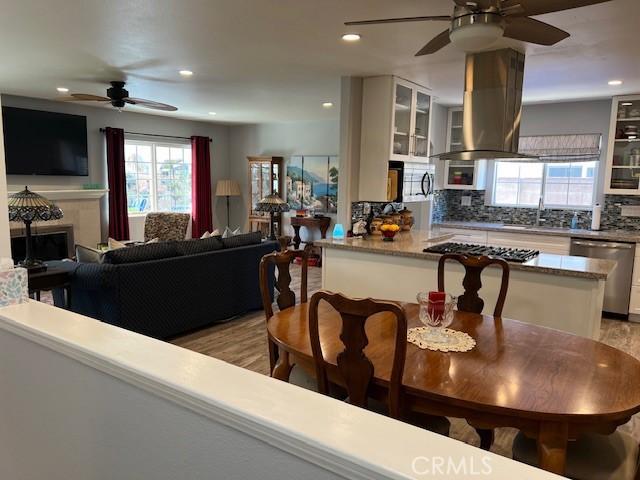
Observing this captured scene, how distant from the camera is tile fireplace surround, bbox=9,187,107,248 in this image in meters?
6.28

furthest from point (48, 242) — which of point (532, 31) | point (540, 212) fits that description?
point (540, 212)

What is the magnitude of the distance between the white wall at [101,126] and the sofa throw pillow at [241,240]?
3.55 meters

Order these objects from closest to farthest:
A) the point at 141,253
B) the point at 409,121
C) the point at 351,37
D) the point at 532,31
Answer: the point at 532,31, the point at 351,37, the point at 141,253, the point at 409,121

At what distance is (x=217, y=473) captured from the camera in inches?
41.0

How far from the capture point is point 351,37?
309 cm

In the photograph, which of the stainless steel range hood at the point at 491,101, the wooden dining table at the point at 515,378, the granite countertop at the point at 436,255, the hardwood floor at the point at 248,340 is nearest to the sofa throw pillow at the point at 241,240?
the hardwood floor at the point at 248,340

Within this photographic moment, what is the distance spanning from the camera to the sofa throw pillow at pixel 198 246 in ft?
13.4

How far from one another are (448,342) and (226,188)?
7290 millimetres

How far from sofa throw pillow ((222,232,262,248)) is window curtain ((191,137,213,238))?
3989 millimetres

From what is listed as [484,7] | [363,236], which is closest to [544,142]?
[363,236]

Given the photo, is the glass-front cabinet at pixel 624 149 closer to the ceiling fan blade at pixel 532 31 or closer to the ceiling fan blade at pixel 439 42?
the ceiling fan blade at pixel 532 31

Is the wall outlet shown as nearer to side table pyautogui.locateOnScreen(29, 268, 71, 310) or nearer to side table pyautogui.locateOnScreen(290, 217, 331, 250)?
side table pyautogui.locateOnScreen(290, 217, 331, 250)

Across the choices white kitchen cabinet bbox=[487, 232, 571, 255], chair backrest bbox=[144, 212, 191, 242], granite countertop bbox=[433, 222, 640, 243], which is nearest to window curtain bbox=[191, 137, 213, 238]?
chair backrest bbox=[144, 212, 191, 242]

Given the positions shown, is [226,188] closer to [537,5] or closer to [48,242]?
[48,242]
